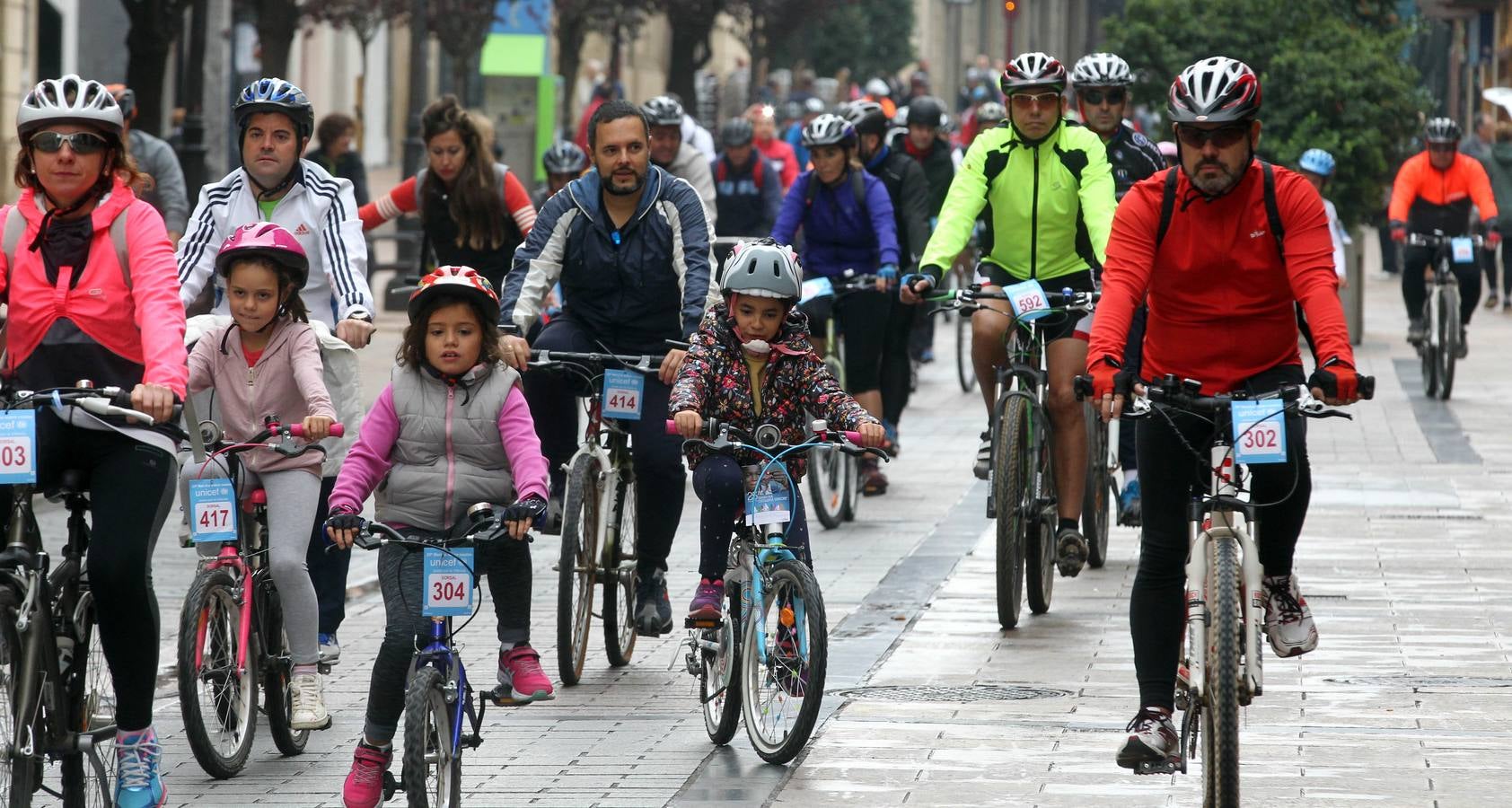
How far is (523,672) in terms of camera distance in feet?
21.3

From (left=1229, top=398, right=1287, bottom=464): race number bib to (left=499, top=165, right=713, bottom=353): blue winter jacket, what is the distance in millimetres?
2935

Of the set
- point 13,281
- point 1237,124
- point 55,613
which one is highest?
point 1237,124

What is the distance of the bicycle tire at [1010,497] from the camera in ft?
29.0

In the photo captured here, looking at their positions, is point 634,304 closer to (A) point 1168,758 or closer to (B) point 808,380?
(B) point 808,380

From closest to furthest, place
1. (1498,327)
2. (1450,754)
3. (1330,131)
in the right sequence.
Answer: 1. (1450,754)
2. (1330,131)
3. (1498,327)

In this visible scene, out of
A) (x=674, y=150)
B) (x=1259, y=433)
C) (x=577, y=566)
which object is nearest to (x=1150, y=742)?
(x=1259, y=433)

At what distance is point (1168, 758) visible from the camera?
6.02m

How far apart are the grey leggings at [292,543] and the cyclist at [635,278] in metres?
1.42

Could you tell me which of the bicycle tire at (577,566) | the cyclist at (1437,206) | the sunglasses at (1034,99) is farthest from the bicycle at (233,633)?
the cyclist at (1437,206)

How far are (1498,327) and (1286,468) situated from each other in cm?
1931

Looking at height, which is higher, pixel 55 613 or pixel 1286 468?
pixel 1286 468

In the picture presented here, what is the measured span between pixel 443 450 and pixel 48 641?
1.09 m

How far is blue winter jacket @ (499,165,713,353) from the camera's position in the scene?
329 inches

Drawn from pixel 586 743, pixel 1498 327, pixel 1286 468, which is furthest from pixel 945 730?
pixel 1498 327
